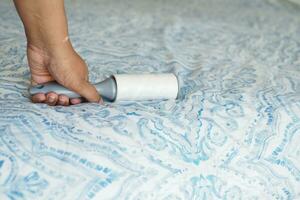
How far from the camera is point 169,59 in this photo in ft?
3.86

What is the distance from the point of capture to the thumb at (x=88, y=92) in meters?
0.83

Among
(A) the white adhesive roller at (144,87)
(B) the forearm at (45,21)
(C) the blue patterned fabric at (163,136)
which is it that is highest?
(B) the forearm at (45,21)

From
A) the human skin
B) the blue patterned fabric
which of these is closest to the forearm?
the human skin

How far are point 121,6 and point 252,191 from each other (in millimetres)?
1265

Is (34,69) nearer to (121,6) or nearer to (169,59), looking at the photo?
(169,59)

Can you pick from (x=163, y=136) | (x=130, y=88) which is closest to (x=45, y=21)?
(x=130, y=88)

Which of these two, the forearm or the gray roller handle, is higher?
A: the forearm

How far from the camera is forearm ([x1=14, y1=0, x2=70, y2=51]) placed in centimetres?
79

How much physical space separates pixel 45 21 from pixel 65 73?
103 millimetres

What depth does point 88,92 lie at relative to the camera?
831 mm

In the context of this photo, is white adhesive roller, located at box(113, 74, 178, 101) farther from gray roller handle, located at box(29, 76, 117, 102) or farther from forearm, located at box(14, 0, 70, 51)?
forearm, located at box(14, 0, 70, 51)

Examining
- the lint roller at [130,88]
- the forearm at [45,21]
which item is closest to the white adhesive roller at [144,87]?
the lint roller at [130,88]

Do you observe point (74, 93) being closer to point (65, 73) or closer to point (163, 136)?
point (65, 73)

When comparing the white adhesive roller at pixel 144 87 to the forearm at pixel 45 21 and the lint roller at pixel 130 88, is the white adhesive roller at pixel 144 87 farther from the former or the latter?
the forearm at pixel 45 21
